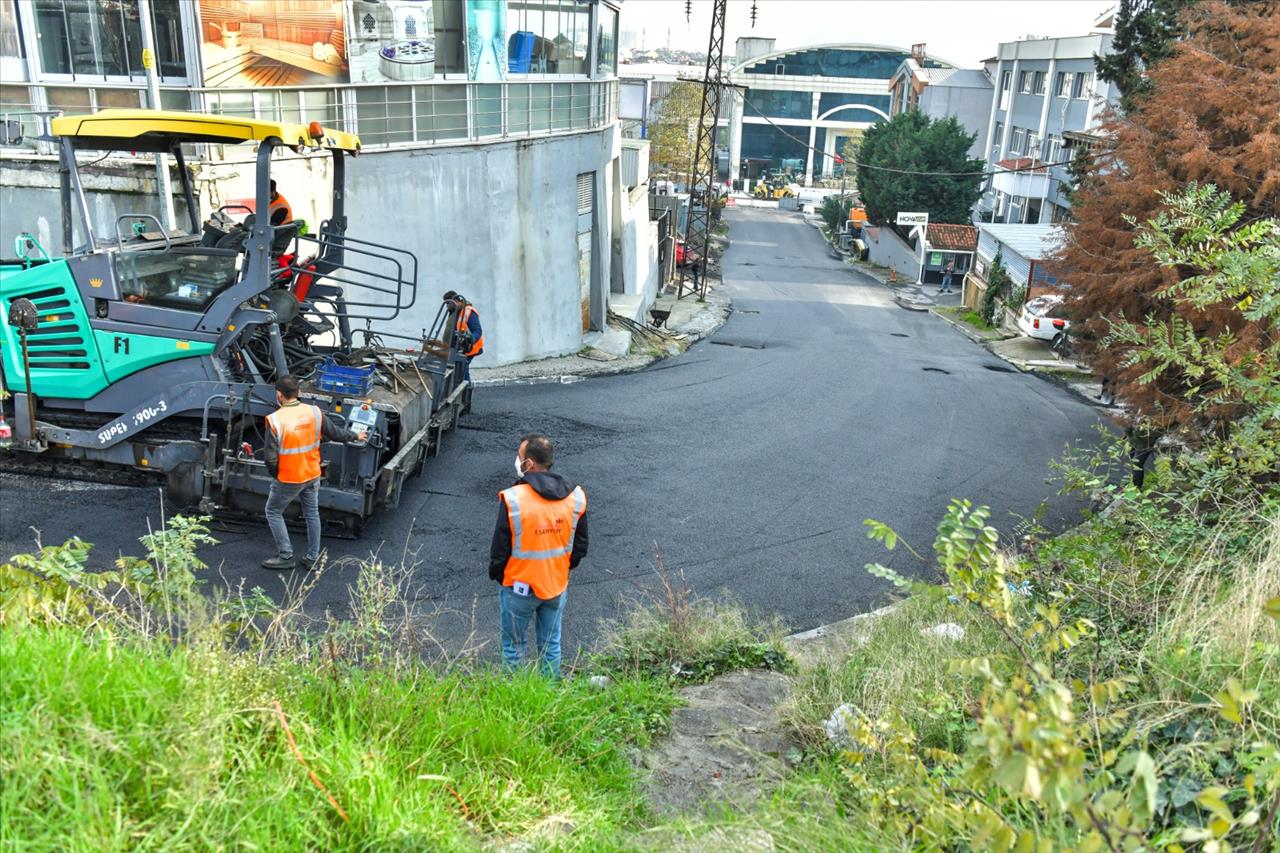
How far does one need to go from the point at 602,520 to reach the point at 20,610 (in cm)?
578

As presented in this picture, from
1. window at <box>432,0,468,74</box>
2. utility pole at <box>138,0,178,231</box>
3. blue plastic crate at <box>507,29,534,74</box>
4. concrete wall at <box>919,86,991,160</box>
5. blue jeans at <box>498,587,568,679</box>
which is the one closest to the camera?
blue jeans at <box>498,587,568,679</box>

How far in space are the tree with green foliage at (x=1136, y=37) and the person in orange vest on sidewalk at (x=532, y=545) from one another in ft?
57.0

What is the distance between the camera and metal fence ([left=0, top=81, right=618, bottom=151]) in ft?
44.7

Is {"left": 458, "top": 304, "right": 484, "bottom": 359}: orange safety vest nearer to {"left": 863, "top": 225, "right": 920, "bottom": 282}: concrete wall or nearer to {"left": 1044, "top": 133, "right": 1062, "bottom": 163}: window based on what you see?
{"left": 863, "top": 225, "right": 920, "bottom": 282}: concrete wall

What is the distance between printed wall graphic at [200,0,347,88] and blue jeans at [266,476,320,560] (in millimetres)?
8786

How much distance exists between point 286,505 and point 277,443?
0.51 metres

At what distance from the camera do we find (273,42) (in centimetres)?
1380

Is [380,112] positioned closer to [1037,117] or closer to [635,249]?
[635,249]

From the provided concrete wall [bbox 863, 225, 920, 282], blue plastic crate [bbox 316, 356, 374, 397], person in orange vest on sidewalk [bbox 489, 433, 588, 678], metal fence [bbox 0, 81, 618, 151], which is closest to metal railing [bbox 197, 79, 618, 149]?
metal fence [bbox 0, 81, 618, 151]

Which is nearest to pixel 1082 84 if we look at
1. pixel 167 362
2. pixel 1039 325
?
pixel 1039 325

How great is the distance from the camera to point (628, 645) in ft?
19.2

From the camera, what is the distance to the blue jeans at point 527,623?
5.40 meters

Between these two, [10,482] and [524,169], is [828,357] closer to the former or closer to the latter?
[524,169]

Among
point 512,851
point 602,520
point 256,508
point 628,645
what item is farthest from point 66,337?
point 512,851
